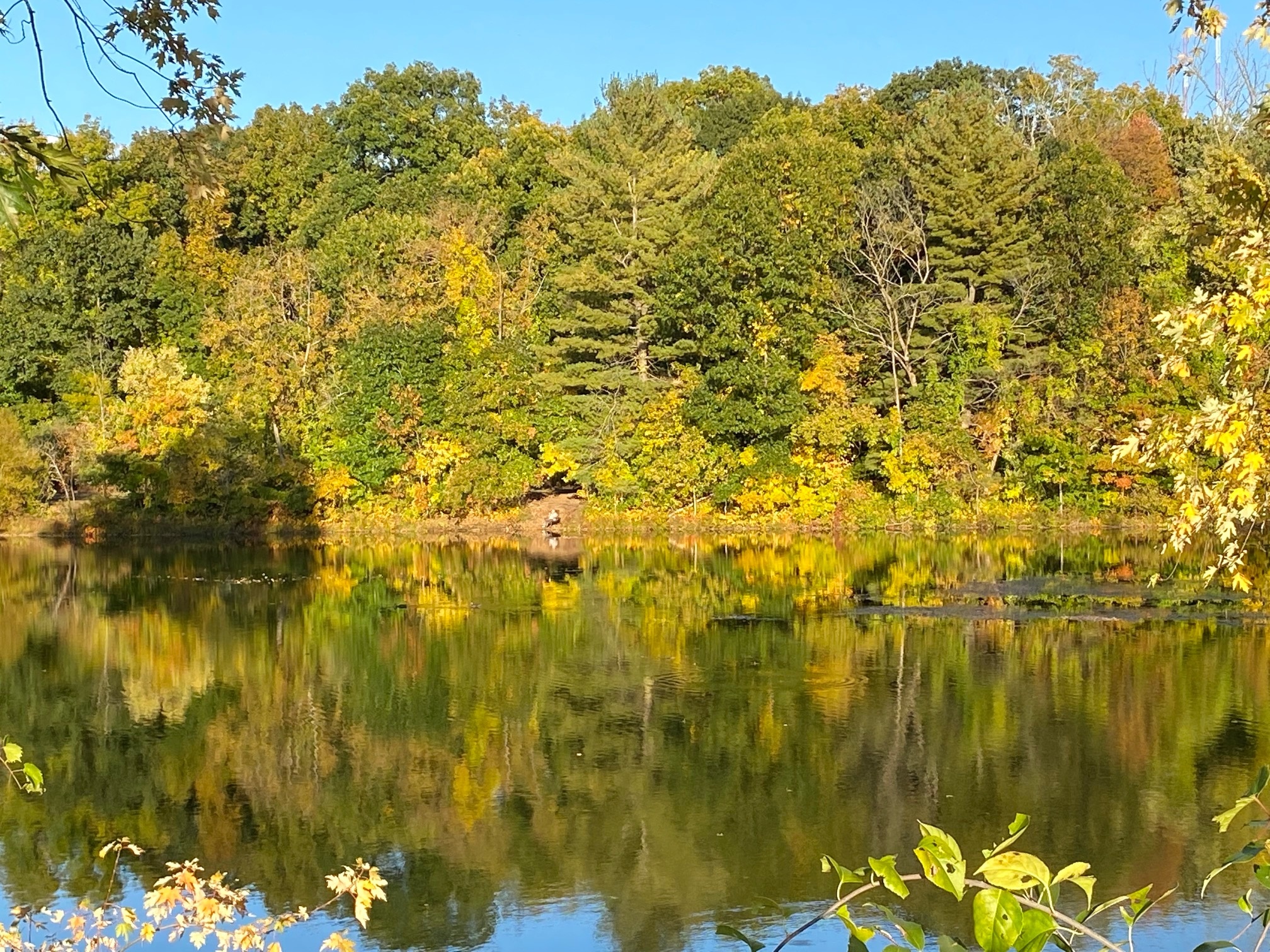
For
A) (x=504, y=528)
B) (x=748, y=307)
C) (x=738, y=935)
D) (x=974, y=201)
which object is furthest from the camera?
(x=504, y=528)

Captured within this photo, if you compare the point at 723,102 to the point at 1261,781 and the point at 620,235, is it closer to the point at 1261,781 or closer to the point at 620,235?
the point at 620,235

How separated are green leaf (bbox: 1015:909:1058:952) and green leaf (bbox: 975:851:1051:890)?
123 millimetres

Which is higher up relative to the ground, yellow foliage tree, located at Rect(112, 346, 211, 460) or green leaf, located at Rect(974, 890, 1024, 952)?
yellow foliage tree, located at Rect(112, 346, 211, 460)

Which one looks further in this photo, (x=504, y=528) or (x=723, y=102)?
(x=723, y=102)

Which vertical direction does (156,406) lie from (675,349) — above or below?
below

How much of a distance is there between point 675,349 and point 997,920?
108 ft

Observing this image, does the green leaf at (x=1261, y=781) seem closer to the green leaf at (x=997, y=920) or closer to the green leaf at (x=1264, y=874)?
the green leaf at (x=1264, y=874)

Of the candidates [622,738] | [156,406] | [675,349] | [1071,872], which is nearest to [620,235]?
[675,349]

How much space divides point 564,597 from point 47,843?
12.6m

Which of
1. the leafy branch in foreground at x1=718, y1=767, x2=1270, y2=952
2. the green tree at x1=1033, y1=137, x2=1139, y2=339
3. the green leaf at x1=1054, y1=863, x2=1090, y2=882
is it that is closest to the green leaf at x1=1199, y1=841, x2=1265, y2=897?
the leafy branch in foreground at x1=718, y1=767, x2=1270, y2=952

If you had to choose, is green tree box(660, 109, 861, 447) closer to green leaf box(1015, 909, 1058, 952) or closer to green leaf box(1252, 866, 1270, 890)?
green leaf box(1252, 866, 1270, 890)

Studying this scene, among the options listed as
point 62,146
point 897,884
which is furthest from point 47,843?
point 897,884

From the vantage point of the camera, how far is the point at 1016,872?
2049mm

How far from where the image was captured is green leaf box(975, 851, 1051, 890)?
6.66ft
